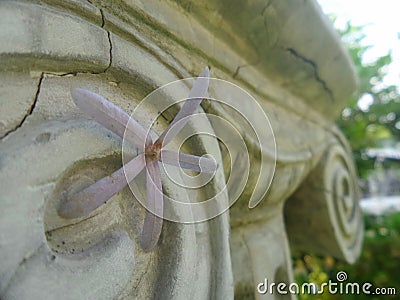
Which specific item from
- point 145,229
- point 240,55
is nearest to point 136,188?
point 145,229

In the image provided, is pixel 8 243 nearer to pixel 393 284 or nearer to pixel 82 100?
pixel 82 100

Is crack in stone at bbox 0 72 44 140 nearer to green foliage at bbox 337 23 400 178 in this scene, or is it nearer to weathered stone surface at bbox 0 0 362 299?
weathered stone surface at bbox 0 0 362 299

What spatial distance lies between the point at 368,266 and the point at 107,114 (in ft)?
5.95

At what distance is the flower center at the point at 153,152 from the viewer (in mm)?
431

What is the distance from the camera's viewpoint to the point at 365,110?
6.83 ft

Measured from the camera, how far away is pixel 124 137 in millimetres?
422

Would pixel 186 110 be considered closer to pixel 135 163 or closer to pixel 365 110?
pixel 135 163

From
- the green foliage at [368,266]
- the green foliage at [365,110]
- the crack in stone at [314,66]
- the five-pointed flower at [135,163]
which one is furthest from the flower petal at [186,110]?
the green foliage at [365,110]

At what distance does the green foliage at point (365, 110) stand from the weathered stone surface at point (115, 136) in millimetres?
1238

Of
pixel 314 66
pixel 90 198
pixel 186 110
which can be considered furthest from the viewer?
pixel 314 66

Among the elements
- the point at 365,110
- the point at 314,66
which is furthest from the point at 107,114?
the point at 365,110

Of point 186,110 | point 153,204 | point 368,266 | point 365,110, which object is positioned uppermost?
point 365,110

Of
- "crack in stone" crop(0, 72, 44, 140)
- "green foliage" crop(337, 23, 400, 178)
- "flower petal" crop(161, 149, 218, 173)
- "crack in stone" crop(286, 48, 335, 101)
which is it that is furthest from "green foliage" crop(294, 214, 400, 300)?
"crack in stone" crop(0, 72, 44, 140)

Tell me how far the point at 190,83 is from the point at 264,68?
31cm
